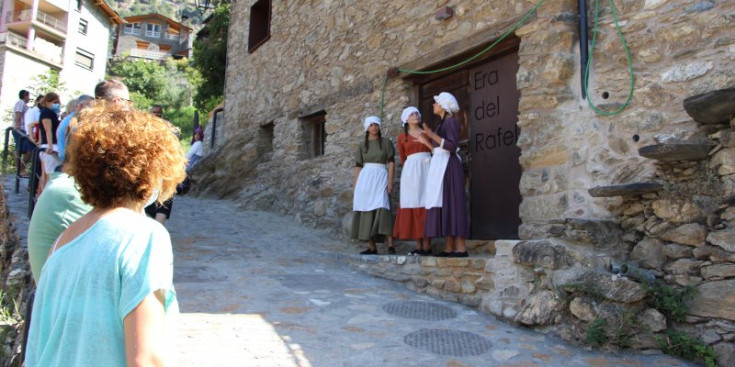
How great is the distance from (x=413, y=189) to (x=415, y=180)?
0.09 meters

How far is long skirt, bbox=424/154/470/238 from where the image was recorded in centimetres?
422

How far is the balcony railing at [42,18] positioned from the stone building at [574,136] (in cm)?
2664

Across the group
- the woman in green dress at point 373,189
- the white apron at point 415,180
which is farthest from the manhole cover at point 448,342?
the woman in green dress at point 373,189

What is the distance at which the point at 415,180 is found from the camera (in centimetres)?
469

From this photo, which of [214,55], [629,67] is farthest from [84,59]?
[629,67]

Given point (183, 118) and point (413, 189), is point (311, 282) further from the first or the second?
point (183, 118)

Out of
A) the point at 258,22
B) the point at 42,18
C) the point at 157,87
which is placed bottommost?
the point at 258,22

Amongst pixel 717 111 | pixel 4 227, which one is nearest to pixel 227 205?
pixel 4 227

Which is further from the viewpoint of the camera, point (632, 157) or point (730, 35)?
point (632, 157)

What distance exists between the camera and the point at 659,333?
2865 mm

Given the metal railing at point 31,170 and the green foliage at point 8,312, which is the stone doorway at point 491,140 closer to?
the metal railing at point 31,170

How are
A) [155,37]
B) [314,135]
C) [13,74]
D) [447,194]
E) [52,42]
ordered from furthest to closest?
[155,37], [52,42], [13,74], [314,135], [447,194]

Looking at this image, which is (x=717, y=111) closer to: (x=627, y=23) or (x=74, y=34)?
(x=627, y=23)

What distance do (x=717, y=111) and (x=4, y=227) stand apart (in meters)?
6.54
